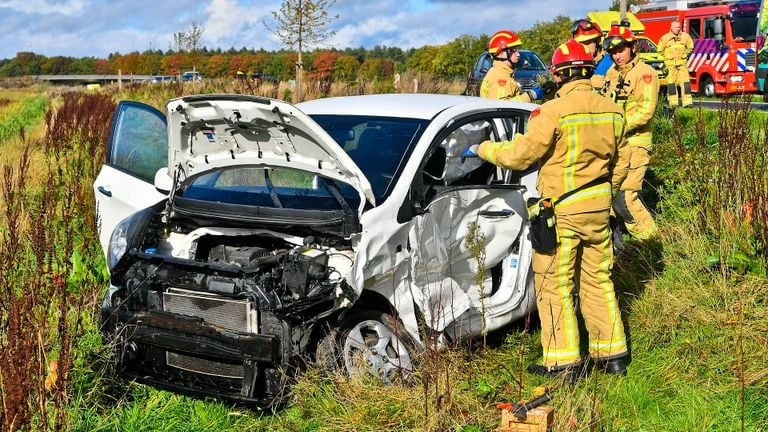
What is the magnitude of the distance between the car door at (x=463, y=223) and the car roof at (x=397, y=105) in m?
0.16

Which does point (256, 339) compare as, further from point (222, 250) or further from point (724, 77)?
point (724, 77)

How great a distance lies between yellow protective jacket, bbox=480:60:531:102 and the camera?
8.41m

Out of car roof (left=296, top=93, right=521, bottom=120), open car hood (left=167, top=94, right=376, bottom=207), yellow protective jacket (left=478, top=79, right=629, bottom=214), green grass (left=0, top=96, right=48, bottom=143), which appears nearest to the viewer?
open car hood (left=167, top=94, right=376, bottom=207)

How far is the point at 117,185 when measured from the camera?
5520 millimetres

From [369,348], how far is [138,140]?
2.55m

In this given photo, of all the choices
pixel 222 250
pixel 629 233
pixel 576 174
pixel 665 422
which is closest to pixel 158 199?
pixel 222 250

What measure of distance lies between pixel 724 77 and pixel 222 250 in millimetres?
18822

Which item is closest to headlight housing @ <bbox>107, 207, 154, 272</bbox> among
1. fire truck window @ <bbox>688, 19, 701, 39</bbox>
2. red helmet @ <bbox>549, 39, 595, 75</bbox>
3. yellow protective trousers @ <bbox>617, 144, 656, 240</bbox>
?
red helmet @ <bbox>549, 39, 595, 75</bbox>

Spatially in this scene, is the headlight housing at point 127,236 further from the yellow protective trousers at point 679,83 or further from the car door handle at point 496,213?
the yellow protective trousers at point 679,83

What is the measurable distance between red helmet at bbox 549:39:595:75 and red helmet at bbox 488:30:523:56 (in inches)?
154

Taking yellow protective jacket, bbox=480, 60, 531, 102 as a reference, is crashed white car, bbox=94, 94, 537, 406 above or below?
below

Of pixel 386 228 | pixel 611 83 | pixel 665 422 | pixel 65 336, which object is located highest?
pixel 611 83

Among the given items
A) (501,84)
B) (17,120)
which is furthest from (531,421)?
(17,120)

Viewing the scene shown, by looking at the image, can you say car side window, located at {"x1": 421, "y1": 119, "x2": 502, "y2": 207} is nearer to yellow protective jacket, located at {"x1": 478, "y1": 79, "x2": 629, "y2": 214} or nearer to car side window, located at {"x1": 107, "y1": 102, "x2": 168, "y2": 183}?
yellow protective jacket, located at {"x1": 478, "y1": 79, "x2": 629, "y2": 214}
